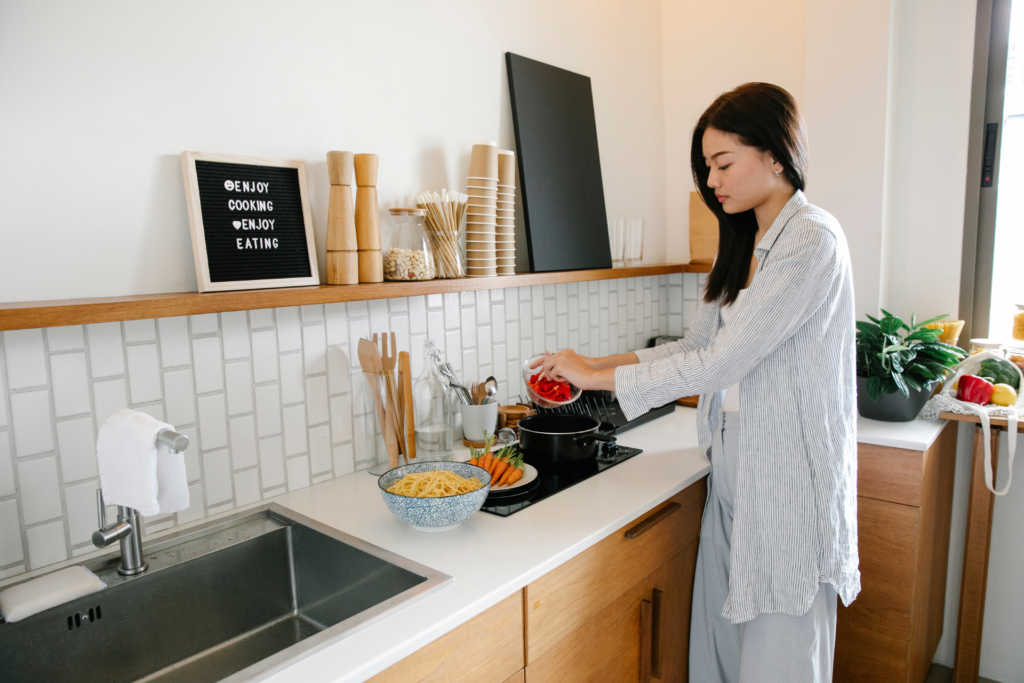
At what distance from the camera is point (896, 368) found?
2.16 metres

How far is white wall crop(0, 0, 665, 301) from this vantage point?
Answer: 1.25 m

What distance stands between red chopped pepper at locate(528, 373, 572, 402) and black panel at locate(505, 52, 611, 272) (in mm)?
403

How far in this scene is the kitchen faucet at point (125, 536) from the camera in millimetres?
1237

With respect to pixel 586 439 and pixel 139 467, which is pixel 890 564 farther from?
pixel 139 467

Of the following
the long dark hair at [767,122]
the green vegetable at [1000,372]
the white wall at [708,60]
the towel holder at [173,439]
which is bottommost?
the green vegetable at [1000,372]

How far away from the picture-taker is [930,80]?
250 centimetres

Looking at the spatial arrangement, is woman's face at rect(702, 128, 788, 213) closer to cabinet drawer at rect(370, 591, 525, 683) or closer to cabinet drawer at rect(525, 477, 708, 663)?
cabinet drawer at rect(525, 477, 708, 663)

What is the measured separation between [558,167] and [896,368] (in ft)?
4.15

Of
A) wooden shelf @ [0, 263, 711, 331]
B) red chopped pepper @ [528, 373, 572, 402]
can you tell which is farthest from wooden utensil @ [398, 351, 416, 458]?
red chopped pepper @ [528, 373, 572, 402]

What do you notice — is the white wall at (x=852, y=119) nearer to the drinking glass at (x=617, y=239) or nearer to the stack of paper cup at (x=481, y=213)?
the drinking glass at (x=617, y=239)

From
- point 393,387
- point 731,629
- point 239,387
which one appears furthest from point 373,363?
point 731,629

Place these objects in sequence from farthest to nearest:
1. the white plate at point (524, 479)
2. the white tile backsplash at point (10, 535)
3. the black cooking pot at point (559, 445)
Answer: the black cooking pot at point (559, 445)
the white plate at point (524, 479)
the white tile backsplash at point (10, 535)

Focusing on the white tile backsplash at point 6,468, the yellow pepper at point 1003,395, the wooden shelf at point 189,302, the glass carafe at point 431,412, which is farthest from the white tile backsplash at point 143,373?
the yellow pepper at point 1003,395

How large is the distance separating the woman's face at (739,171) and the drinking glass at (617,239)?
3.02 ft
